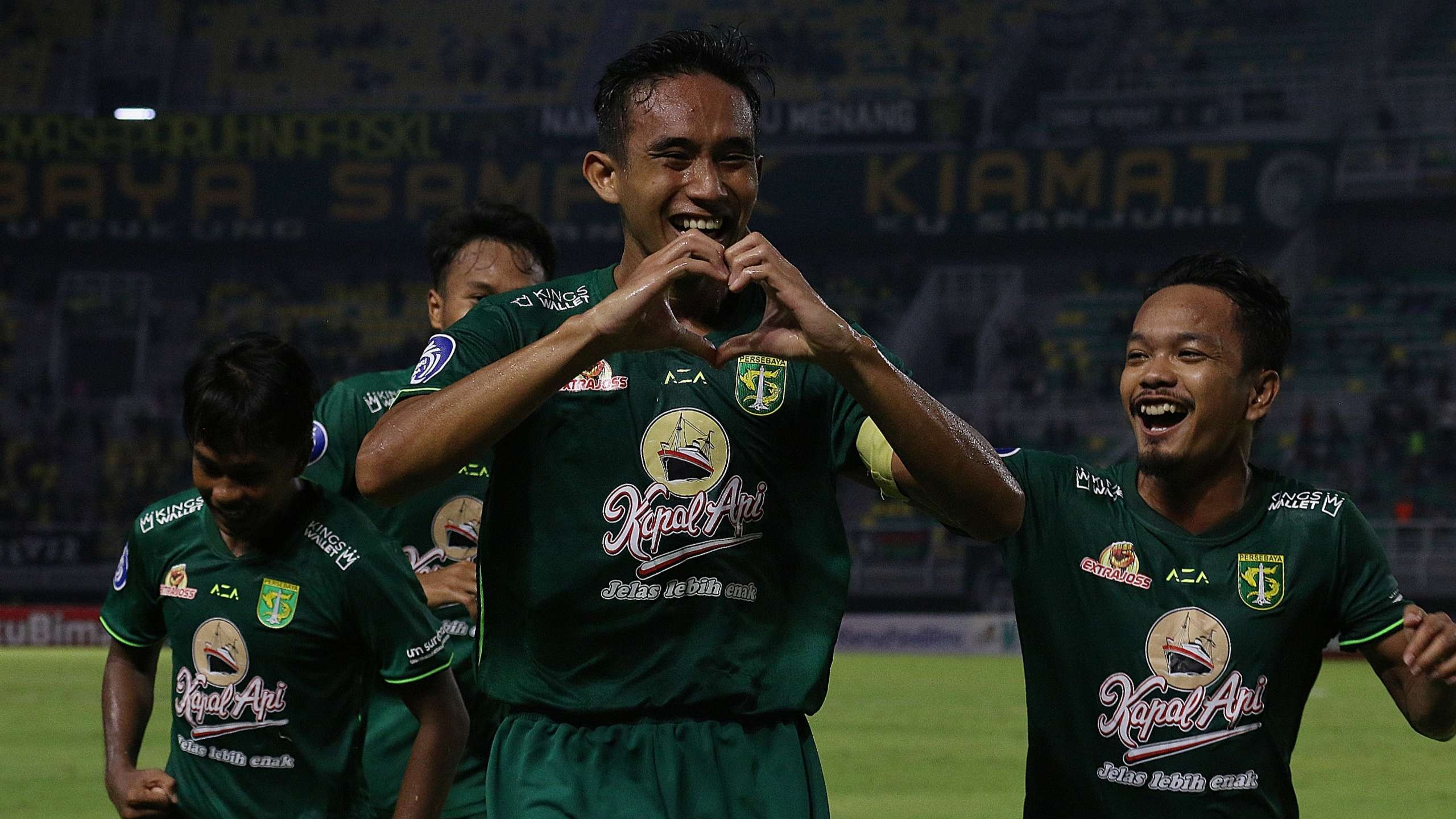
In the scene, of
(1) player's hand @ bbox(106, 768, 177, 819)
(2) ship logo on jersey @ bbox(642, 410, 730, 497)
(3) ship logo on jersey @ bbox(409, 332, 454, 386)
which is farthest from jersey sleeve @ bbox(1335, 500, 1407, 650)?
(1) player's hand @ bbox(106, 768, 177, 819)

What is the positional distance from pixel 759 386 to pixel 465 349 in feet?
1.56

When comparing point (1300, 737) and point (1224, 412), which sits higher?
point (1224, 412)

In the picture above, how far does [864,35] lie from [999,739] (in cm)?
2546

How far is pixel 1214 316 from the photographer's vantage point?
388 centimetres

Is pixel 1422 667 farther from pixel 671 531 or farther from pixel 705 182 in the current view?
pixel 705 182

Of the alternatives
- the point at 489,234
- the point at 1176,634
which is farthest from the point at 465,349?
the point at 489,234

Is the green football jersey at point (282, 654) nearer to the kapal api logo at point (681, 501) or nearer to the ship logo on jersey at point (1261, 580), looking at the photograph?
the kapal api logo at point (681, 501)

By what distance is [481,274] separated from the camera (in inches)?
199

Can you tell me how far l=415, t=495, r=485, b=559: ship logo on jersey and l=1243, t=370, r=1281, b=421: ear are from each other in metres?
2.19

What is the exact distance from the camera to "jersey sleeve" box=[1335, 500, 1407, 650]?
12.0 ft

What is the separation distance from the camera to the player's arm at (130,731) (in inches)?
138

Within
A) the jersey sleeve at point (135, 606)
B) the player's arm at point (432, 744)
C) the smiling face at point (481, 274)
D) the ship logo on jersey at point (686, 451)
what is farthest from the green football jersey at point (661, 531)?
the smiling face at point (481, 274)

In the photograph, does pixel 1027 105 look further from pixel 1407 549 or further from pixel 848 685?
pixel 848 685

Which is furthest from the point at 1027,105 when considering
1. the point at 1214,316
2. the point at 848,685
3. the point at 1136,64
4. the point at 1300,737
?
the point at 1214,316
